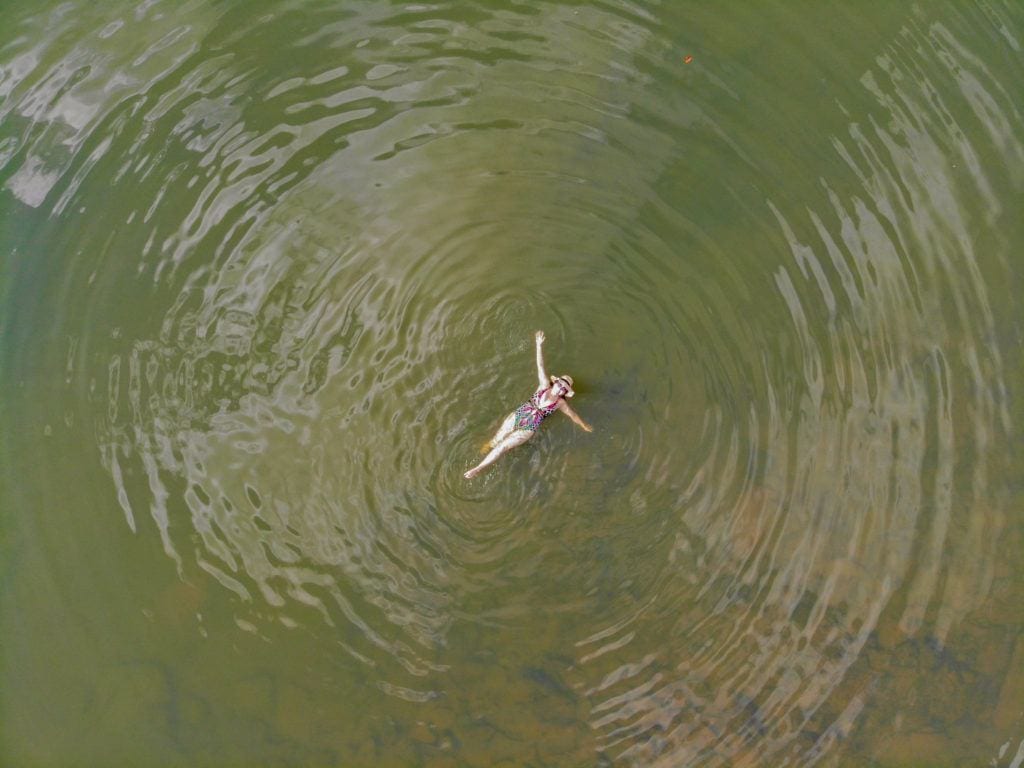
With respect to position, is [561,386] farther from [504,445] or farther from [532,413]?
[504,445]

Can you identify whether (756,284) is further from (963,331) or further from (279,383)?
(279,383)

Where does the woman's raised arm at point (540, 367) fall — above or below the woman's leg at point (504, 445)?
above

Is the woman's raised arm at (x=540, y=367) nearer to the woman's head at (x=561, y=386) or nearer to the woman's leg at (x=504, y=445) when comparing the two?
the woman's head at (x=561, y=386)

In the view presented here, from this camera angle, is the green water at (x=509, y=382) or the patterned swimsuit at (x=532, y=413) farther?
the patterned swimsuit at (x=532, y=413)

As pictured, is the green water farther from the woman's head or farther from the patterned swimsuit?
the woman's head

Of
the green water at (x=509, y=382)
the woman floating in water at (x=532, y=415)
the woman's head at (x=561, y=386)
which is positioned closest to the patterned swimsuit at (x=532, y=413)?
the woman floating in water at (x=532, y=415)

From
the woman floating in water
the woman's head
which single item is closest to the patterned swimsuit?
the woman floating in water

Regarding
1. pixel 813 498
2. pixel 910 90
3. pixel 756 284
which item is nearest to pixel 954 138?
pixel 910 90
